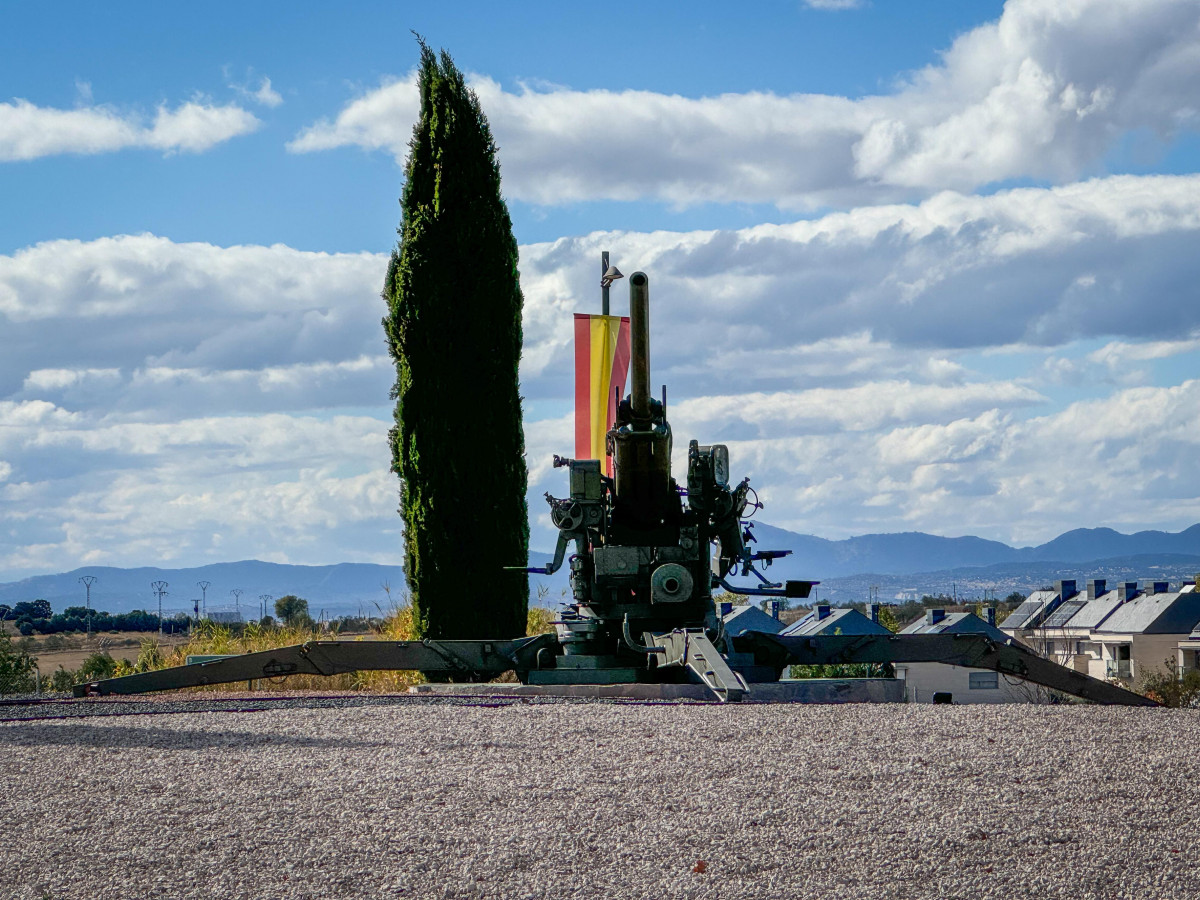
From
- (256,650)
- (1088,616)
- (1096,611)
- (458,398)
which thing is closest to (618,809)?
(256,650)

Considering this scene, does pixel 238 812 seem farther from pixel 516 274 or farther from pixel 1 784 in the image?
pixel 516 274

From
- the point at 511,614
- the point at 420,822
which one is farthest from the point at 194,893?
the point at 511,614

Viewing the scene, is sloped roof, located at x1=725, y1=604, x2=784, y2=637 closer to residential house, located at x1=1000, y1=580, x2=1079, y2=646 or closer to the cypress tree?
the cypress tree

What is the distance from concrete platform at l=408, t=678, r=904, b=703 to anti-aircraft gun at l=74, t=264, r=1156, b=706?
534mm

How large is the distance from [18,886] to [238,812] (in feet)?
3.78

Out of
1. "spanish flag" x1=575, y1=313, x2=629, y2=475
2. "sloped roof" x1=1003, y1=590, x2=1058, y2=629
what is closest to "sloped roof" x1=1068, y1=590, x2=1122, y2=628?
"sloped roof" x1=1003, y1=590, x2=1058, y2=629

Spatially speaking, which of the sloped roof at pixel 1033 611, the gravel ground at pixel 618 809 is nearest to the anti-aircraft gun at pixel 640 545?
the gravel ground at pixel 618 809

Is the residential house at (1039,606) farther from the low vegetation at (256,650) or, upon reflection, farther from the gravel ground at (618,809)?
the gravel ground at (618,809)

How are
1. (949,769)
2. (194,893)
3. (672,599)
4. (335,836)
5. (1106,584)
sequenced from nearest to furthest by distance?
(194,893) → (335,836) → (949,769) → (672,599) → (1106,584)

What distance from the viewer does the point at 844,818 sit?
20.2 ft

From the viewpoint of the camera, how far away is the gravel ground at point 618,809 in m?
5.47

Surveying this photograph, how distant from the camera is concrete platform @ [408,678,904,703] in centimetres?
1192

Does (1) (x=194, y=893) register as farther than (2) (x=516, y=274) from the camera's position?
No

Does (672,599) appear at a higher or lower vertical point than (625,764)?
higher
